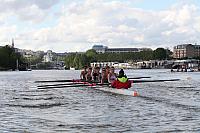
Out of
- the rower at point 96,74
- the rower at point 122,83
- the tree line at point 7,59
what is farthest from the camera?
the tree line at point 7,59

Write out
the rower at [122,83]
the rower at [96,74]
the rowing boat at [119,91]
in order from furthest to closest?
1. the rower at [96,74]
2. the rower at [122,83]
3. the rowing boat at [119,91]

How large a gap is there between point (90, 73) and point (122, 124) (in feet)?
63.6

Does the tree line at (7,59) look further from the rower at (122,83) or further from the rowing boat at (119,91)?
the rower at (122,83)

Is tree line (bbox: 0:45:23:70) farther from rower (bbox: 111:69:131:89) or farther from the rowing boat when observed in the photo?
rower (bbox: 111:69:131:89)

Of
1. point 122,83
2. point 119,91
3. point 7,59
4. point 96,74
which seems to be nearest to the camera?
point 119,91

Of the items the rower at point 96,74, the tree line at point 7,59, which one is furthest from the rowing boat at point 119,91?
the tree line at point 7,59

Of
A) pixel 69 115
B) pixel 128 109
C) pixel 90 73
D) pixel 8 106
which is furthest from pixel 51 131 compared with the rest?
pixel 90 73

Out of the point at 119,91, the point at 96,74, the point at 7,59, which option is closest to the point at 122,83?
the point at 119,91

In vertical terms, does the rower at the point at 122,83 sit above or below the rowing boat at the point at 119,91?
above

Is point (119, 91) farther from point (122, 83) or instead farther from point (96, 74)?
point (96, 74)

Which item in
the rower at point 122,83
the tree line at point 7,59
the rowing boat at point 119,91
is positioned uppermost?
the tree line at point 7,59

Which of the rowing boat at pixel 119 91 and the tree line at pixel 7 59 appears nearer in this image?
the rowing boat at pixel 119 91

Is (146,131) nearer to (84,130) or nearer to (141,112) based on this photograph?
(84,130)

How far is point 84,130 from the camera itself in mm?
13930
